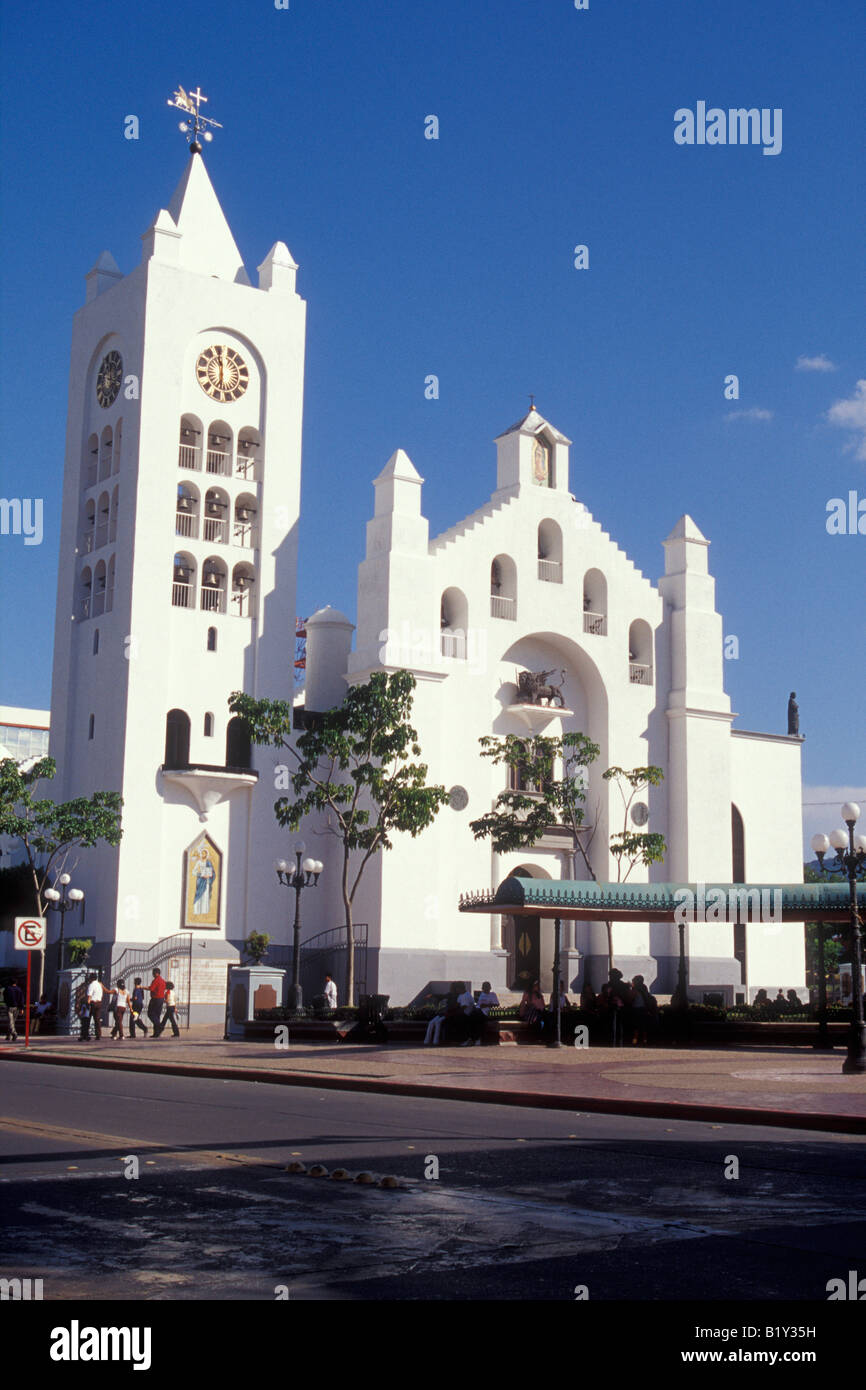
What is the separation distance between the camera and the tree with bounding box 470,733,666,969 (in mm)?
42500

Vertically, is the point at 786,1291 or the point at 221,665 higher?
the point at 221,665

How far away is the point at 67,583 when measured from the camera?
4744 cm

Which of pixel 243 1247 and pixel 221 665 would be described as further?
pixel 221 665

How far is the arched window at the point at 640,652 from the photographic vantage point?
167 feet

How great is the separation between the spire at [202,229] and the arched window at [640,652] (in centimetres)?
1732

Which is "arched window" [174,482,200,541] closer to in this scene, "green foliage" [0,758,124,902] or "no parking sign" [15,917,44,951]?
"green foliage" [0,758,124,902]

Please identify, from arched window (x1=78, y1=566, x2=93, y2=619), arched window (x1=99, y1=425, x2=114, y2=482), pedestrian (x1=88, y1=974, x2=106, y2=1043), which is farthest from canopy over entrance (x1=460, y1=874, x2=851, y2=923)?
arched window (x1=99, y1=425, x2=114, y2=482)

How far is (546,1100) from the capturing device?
60.4 ft

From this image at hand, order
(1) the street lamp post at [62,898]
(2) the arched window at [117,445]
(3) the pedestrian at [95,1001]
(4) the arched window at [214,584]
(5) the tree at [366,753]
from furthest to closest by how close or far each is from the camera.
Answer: (2) the arched window at [117,445] < (4) the arched window at [214,584] < (5) the tree at [366,753] < (1) the street lamp post at [62,898] < (3) the pedestrian at [95,1001]

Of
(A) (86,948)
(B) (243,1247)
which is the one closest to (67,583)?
(A) (86,948)

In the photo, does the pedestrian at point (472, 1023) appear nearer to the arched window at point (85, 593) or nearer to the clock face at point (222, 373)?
the arched window at point (85, 593)

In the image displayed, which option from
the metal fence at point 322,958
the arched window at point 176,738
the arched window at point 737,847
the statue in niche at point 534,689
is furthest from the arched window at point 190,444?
the arched window at point 737,847
